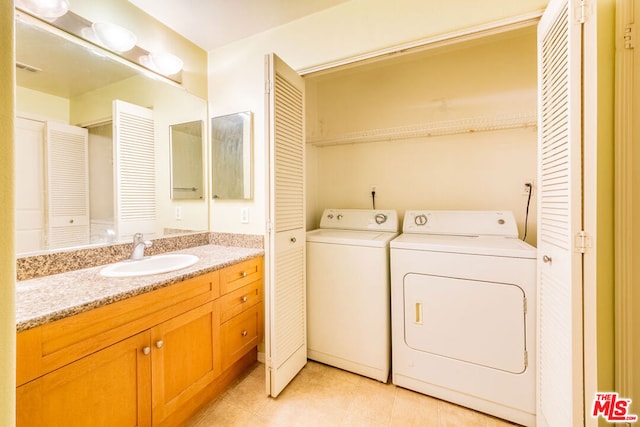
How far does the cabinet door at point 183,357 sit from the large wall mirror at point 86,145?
28.4 inches

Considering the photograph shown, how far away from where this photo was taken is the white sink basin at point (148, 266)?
1245mm

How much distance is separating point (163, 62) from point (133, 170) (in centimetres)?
78

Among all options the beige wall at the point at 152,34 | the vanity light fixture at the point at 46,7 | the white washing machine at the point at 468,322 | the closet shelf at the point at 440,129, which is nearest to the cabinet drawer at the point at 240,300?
the white washing machine at the point at 468,322

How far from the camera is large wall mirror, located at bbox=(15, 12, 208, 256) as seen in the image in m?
1.25

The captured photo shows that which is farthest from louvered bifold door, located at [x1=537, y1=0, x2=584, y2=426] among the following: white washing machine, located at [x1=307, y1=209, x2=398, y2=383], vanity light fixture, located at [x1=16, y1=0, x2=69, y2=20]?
vanity light fixture, located at [x1=16, y1=0, x2=69, y2=20]

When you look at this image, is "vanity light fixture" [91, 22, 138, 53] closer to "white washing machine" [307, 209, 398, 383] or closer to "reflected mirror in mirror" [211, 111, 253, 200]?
"reflected mirror in mirror" [211, 111, 253, 200]

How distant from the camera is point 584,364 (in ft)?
3.14

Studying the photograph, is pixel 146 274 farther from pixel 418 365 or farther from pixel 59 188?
pixel 418 365

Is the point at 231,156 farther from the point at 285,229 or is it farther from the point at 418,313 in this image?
the point at 418,313

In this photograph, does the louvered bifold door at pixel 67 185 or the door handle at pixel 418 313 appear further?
the door handle at pixel 418 313

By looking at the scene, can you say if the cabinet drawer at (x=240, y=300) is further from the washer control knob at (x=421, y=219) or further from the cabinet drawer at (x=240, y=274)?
the washer control knob at (x=421, y=219)

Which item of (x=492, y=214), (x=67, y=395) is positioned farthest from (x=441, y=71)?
(x=67, y=395)

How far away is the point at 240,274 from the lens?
169 centimetres

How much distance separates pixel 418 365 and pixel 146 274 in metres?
1.66
